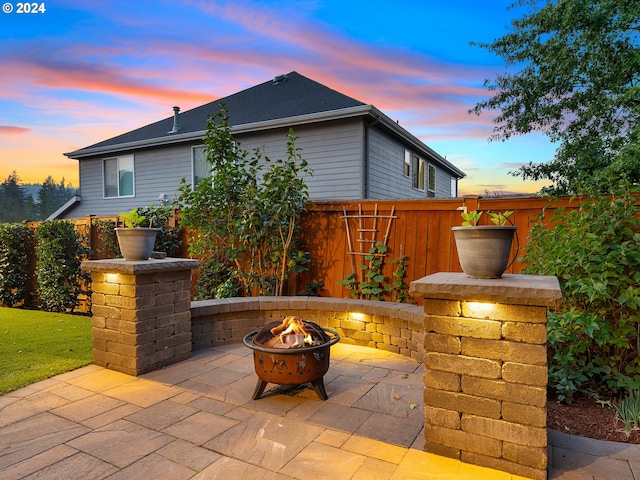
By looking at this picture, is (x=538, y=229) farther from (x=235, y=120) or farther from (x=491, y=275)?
(x=235, y=120)

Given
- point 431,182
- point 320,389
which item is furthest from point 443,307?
point 431,182

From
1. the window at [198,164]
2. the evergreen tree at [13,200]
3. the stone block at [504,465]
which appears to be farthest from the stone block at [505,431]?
the evergreen tree at [13,200]

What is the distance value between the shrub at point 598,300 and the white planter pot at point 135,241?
371 cm

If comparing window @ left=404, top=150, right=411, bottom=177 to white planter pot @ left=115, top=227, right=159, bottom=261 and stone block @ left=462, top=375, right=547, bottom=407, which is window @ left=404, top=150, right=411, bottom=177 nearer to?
white planter pot @ left=115, top=227, right=159, bottom=261

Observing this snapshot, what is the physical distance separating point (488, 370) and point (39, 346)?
489cm

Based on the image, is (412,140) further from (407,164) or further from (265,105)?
(265,105)

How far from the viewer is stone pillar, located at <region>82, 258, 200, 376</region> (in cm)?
353

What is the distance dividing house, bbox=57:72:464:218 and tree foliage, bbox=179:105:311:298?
2996 mm

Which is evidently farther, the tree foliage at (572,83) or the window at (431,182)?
the window at (431,182)

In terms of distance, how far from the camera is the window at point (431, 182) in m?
12.3

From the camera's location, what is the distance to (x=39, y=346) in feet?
14.5

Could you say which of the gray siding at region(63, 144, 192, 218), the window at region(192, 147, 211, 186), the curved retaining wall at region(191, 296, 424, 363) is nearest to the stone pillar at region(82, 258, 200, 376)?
the curved retaining wall at region(191, 296, 424, 363)

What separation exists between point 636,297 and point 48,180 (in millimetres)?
40576

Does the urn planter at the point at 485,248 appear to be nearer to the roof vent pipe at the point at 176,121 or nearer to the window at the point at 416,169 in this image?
the window at the point at 416,169
